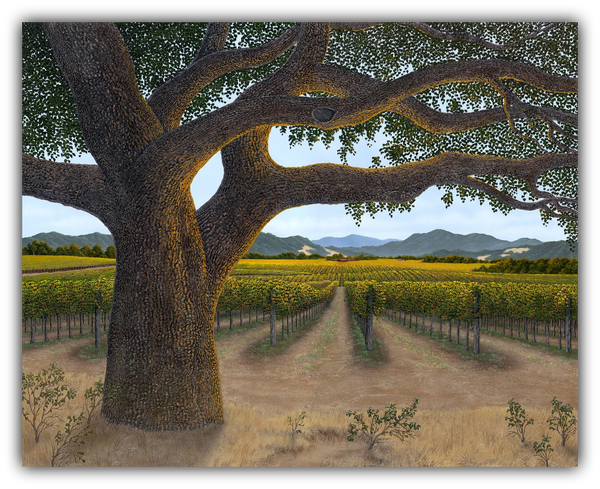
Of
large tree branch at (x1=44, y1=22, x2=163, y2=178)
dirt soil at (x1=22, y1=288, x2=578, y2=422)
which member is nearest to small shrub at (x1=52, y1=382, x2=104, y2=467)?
dirt soil at (x1=22, y1=288, x2=578, y2=422)

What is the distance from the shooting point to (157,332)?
6016 millimetres

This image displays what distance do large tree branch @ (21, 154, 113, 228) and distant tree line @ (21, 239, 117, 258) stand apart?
3664cm

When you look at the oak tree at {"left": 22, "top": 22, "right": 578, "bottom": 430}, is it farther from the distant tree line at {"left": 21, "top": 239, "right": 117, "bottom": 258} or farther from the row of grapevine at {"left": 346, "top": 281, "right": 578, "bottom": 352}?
the distant tree line at {"left": 21, "top": 239, "right": 117, "bottom": 258}

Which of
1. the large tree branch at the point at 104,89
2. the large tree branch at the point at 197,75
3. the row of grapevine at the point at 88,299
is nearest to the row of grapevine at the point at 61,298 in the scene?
the row of grapevine at the point at 88,299

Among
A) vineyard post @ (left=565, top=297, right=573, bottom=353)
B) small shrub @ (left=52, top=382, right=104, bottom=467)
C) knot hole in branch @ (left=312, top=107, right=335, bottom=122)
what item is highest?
knot hole in branch @ (left=312, top=107, right=335, bottom=122)

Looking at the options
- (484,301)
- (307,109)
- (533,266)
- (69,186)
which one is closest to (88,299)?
(69,186)

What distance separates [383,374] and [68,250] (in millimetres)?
52032

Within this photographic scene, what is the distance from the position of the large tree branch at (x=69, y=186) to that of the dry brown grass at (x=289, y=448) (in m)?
3.51

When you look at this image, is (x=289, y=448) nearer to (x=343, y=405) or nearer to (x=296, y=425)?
(x=296, y=425)

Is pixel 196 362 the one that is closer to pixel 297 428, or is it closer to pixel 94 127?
pixel 297 428

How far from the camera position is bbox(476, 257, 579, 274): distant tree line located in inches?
1968

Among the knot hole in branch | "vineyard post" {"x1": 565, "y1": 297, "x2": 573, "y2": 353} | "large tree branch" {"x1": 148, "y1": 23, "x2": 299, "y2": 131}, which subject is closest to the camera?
the knot hole in branch

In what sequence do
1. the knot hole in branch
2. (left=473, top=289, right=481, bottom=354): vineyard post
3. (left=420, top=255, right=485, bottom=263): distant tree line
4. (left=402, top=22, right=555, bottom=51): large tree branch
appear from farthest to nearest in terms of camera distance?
(left=420, top=255, right=485, bottom=263): distant tree line
(left=473, top=289, right=481, bottom=354): vineyard post
(left=402, top=22, right=555, bottom=51): large tree branch
the knot hole in branch

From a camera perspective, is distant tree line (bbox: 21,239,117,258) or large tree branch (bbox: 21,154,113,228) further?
distant tree line (bbox: 21,239,117,258)
